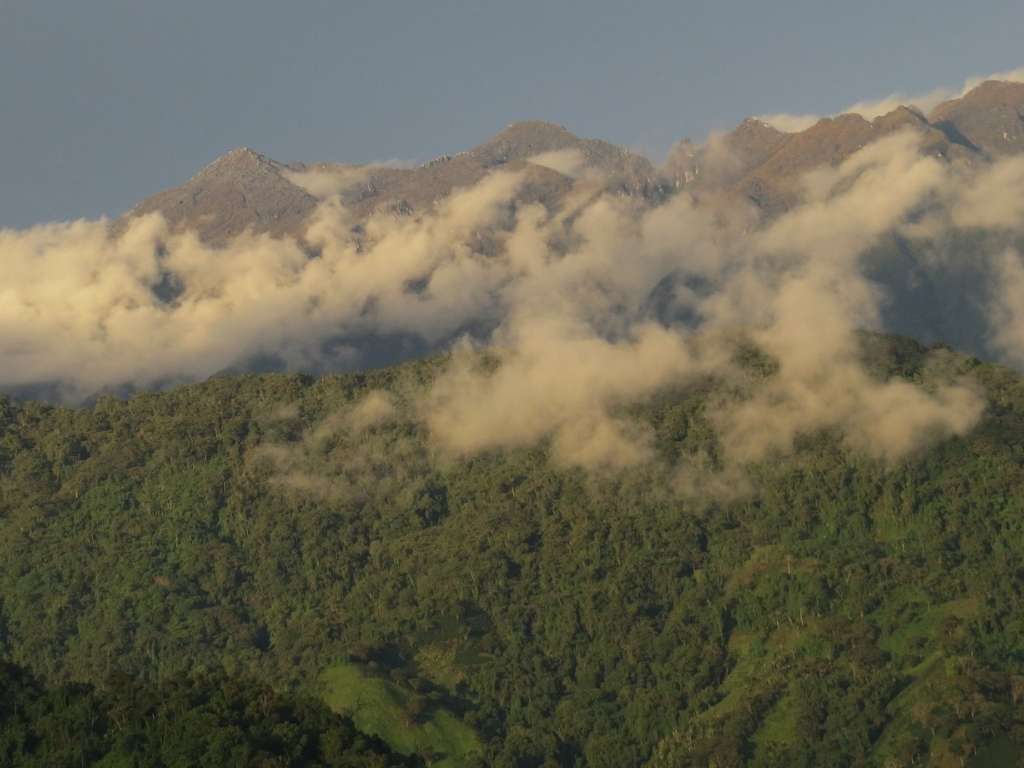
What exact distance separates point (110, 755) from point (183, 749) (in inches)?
359

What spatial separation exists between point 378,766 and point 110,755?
31.8 m

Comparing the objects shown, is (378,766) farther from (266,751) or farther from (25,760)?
(25,760)

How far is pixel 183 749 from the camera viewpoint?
19625 centimetres

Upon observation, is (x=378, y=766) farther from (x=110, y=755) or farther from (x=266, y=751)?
(x=110, y=755)

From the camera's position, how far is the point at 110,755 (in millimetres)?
198625

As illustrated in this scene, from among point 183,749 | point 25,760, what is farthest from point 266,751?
point 25,760

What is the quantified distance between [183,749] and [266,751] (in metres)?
9.34

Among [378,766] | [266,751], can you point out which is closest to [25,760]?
[266,751]

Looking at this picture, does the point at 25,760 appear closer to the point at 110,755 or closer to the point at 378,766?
the point at 110,755

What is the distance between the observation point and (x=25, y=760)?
198375mm

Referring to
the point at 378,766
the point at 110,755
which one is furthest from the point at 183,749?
the point at 378,766

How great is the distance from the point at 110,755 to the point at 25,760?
31.4ft

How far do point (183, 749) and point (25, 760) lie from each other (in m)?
18.5

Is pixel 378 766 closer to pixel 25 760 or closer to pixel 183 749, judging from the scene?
pixel 183 749
